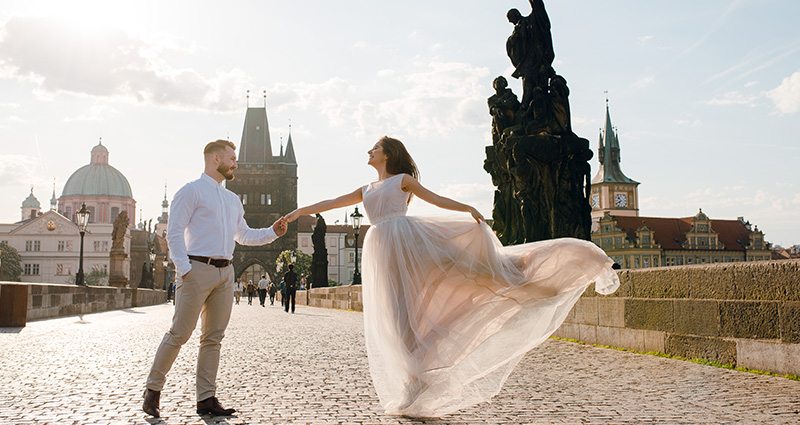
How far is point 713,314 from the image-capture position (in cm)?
723

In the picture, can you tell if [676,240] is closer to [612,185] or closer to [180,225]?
[612,185]

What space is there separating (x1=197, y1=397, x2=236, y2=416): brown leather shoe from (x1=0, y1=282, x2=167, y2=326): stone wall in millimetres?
10952

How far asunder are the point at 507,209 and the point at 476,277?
745 centimetres

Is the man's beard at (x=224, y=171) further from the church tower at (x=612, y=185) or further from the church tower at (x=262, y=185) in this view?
the church tower at (x=612, y=185)

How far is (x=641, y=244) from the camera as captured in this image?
388ft

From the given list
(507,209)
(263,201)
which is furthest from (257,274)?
(507,209)

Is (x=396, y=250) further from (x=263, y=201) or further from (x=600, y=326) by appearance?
(x=263, y=201)

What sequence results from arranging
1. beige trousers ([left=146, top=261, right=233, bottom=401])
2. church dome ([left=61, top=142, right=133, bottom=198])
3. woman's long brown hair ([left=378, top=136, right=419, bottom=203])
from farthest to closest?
church dome ([left=61, top=142, right=133, bottom=198])
woman's long brown hair ([left=378, top=136, right=419, bottom=203])
beige trousers ([left=146, top=261, right=233, bottom=401])

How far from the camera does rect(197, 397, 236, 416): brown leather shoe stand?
15.8 ft

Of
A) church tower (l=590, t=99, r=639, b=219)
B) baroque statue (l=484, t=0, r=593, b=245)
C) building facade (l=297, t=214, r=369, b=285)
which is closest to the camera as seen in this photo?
baroque statue (l=484, t=0, r=593, b=245)


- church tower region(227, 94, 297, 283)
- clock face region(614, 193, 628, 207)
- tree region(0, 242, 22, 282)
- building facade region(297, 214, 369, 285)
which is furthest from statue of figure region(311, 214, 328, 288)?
clock face region(614, 193, 628, 207)

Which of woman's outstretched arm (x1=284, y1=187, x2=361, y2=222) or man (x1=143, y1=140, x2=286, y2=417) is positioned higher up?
woman's outstretched arm (x1=284, y1=187, x2=361, y2=222)

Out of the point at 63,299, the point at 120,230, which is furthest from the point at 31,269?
the point at 63,299

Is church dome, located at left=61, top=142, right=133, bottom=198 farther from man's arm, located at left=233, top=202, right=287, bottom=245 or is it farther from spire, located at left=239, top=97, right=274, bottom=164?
man's arm, located at left=233, top=202, right=287, bottom=245
